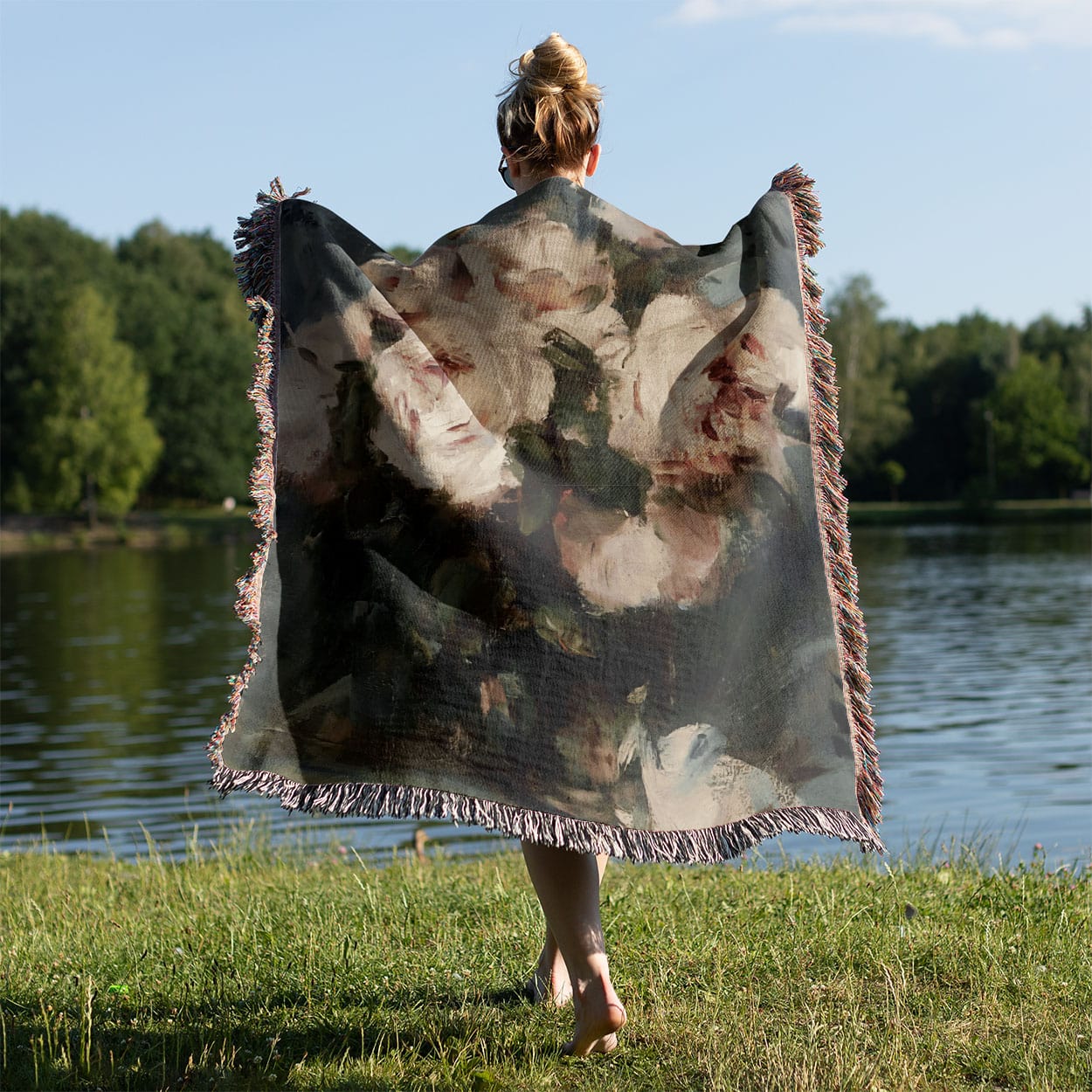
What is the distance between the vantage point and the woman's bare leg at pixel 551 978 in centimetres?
315

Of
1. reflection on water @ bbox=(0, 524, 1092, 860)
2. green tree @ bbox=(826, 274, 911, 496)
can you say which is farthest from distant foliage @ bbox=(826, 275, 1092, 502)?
reflection on water @ bbox=(0, 524, 1092, 860)

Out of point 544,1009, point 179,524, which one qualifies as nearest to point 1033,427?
point 179,524

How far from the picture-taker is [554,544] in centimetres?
292

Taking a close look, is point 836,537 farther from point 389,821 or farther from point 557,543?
point 389,821

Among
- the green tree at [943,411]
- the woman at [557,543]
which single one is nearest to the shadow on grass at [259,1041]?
the woman at [557,543]

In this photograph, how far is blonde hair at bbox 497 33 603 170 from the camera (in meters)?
3.03

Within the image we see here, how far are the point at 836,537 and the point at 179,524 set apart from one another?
49764 mm

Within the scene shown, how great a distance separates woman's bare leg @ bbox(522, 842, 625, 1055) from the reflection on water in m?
3.29

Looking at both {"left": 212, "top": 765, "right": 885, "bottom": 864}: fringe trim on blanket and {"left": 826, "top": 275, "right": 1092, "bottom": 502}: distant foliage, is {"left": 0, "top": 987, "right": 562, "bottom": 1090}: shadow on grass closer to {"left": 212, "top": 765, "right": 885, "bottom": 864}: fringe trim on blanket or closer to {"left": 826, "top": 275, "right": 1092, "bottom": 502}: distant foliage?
{"left": 212, "top": 765, "right": 885, "bottom": 864}: fringe trim on blanket

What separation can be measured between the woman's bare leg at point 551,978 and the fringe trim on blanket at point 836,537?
636mm

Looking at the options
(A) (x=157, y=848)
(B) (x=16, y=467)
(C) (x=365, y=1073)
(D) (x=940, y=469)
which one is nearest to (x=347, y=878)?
(C) (x=365, y=1073)

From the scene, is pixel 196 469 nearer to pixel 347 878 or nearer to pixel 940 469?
pixel 940 469

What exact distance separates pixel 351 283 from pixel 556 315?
1.48ft

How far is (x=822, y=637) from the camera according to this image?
306cm
